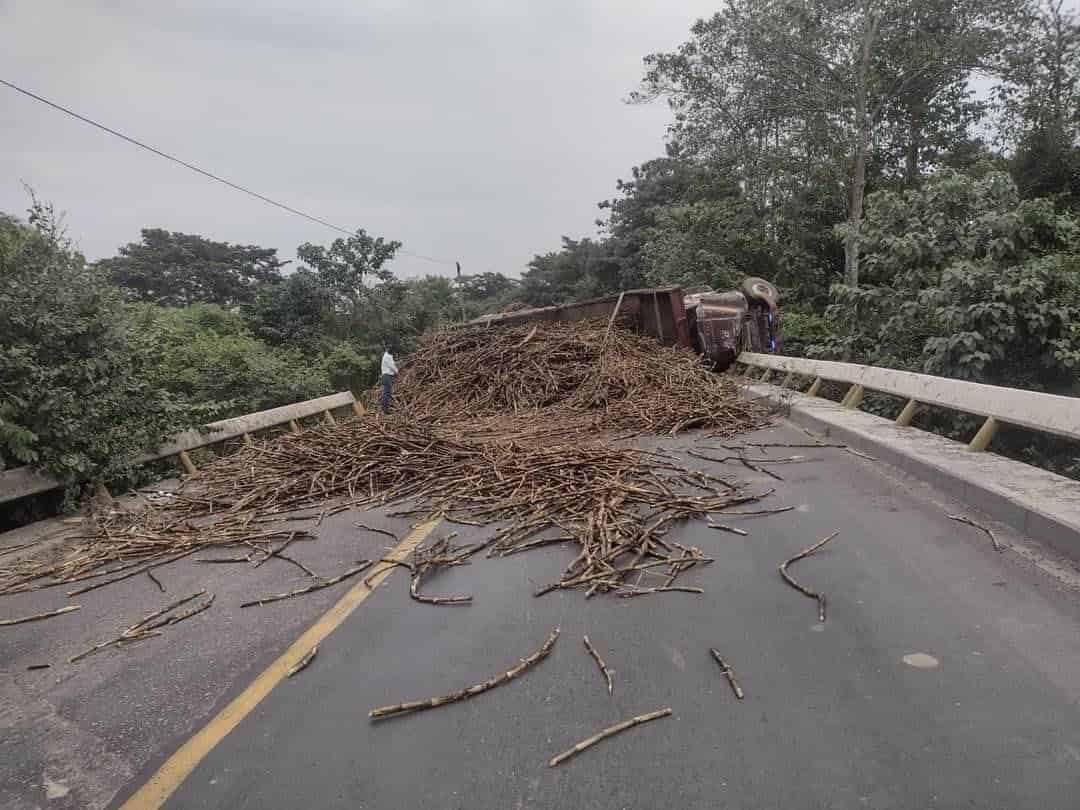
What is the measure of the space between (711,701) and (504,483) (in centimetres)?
341

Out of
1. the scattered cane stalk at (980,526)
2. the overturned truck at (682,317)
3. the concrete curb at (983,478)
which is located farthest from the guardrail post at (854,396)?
the scattered cane stalk at (980,526)

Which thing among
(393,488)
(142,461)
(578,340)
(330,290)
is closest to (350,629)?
(393,488)

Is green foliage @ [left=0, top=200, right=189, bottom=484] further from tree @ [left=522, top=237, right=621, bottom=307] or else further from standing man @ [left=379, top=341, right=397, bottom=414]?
tree @ [left=522, top=237, right=621, bottom=307]

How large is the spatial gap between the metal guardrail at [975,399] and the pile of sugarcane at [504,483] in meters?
1.29

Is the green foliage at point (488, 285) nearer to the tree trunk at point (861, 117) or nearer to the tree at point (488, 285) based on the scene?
the tree at point (488, 285)

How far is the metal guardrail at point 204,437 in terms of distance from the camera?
586 centimetres

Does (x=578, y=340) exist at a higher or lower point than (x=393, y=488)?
higher

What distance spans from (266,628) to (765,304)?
13426 millimetres

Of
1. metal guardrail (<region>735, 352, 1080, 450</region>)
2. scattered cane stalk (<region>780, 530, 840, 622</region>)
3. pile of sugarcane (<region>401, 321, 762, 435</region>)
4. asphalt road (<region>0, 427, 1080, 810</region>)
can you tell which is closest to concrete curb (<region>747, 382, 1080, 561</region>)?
asphalt road (<region>0, 427, 1080, 810</region>)

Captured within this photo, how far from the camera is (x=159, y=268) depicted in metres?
43.9

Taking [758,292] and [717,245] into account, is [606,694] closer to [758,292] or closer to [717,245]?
[758,292]

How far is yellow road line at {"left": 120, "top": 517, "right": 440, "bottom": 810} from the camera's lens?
2.29 metres

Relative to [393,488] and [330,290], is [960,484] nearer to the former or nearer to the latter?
[393,488]

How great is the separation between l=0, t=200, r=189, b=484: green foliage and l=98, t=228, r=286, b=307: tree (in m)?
37.5
